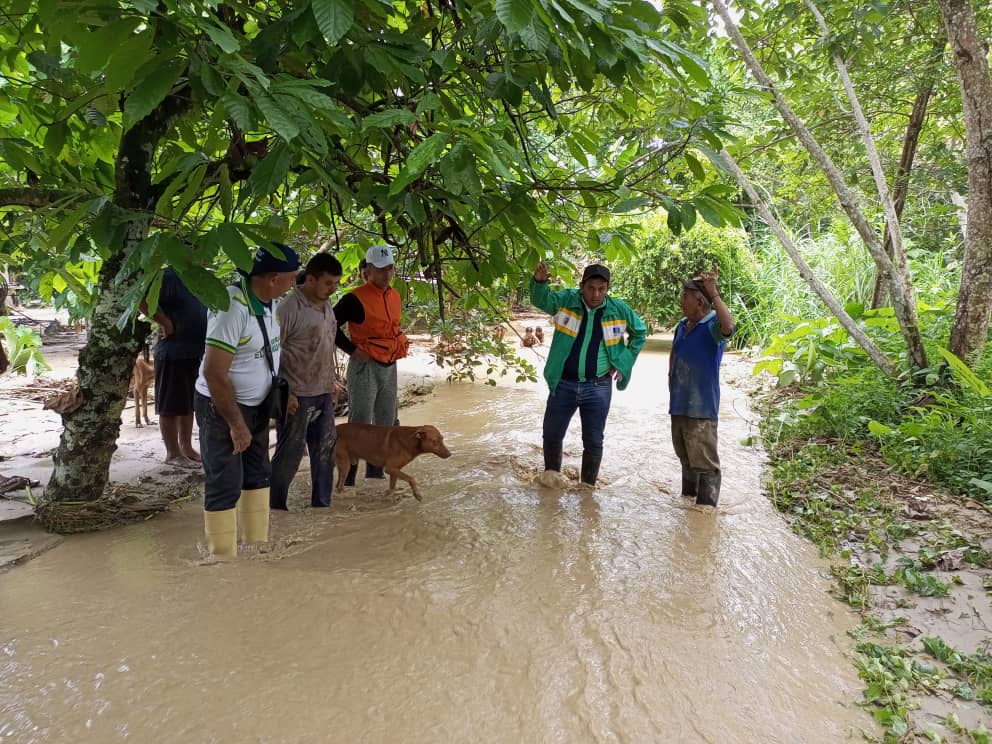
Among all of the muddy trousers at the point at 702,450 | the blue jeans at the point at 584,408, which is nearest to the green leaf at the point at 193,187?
the blue jeans at the point at 584,408

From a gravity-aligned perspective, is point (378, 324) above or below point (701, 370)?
above

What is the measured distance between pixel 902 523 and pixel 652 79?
11.9ft

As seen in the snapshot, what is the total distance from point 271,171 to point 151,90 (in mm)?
545

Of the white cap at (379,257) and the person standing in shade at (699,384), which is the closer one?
the person standing in shade at (699,384)

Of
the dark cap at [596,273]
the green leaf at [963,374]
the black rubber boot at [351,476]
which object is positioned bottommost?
the black rubber boot at [351,476]

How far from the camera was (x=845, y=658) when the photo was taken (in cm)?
290

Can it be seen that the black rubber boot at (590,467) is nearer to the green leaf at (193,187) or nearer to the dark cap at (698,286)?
the dark cap at (698,286)

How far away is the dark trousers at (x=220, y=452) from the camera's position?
325cm

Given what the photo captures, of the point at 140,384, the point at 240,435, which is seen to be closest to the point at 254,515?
the point at 240,435

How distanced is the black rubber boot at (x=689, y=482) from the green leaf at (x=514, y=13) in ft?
12.5

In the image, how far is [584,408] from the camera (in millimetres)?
4898

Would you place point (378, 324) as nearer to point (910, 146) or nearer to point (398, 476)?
point (398, 476)

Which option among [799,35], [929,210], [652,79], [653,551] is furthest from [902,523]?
[929,210]

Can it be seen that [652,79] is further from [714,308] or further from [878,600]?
[878,600]
